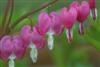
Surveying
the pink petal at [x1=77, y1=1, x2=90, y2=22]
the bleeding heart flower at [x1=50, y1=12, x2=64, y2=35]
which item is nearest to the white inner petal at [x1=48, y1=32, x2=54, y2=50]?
the bleeding heart flower at [x1=50, y1=12, x2=64, y2=35]

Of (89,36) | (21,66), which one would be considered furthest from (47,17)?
(21,66)

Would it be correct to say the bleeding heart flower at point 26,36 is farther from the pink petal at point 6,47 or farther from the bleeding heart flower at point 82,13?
the bleeding heart flower at point 82,13

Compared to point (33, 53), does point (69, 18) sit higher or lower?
higher

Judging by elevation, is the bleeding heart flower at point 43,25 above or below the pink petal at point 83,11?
below

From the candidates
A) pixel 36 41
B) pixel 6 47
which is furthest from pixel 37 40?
pixel 6 47

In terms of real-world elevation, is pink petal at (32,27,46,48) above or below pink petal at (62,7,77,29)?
below

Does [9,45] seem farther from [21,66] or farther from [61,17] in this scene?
[21,66]

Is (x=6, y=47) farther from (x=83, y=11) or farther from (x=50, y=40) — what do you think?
(x=83, y=11)

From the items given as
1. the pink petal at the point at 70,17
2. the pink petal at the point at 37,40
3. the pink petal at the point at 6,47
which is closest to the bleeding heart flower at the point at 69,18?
the pink petal at the point at 70,17

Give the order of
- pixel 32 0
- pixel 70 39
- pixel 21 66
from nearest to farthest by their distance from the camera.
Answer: pixel 70 39 → pixel 21 66 → pixel 32 0

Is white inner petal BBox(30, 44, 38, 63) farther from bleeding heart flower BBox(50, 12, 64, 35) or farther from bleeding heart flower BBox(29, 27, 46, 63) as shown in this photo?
bleeding heart flower BBox(50, 12, 64, 35)

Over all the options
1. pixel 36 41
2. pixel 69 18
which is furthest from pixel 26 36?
pixel 69 18
